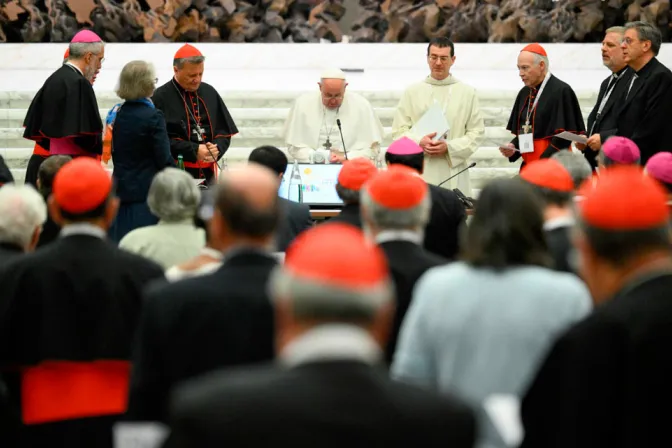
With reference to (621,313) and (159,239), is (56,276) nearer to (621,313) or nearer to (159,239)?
(159,239)

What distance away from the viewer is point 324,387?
7.50 feet

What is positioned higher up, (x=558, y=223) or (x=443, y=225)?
(x=558, y=223)

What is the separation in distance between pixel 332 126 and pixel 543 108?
1723mm

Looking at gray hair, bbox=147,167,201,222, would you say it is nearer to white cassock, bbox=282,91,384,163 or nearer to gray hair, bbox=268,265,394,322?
gray hair, bbox=268,265,394,322

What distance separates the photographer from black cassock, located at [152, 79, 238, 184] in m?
9.68

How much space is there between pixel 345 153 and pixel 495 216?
5906mm

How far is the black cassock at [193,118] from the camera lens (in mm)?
9680

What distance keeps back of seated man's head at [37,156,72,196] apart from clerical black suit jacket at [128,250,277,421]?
3632mm

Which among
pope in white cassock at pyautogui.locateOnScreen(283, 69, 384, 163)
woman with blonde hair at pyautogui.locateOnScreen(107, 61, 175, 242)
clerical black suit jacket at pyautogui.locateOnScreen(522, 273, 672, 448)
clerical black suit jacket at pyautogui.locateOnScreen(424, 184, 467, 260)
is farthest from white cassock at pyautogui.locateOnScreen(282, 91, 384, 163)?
clerical black suit jacket at pyautogui.locateOnScreen(522, 273, 672, 448)

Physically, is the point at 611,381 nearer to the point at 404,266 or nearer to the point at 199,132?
the point at 404,266

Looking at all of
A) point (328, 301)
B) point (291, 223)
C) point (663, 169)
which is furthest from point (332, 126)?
point (328, 301)

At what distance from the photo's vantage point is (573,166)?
584 cm

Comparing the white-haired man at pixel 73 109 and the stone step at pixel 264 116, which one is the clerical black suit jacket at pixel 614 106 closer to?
the stone step at pixel 264 116

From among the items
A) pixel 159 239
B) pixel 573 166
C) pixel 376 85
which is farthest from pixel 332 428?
pixel 376 85
